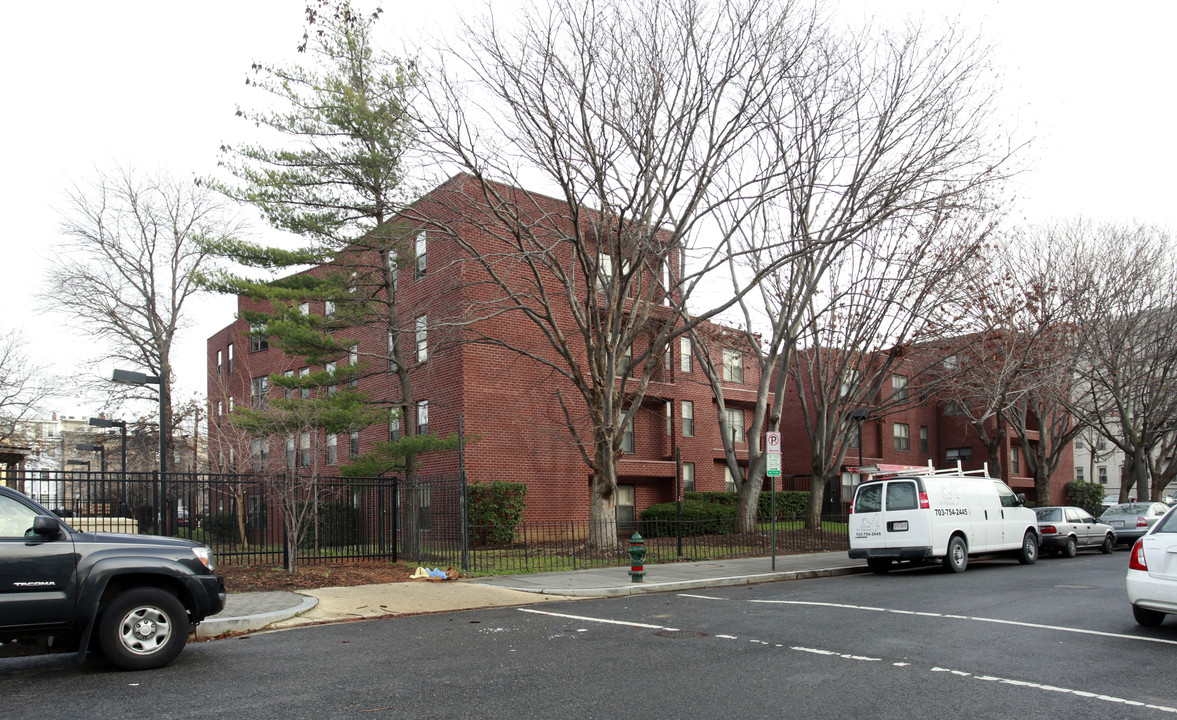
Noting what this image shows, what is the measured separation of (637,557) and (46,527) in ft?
32.0

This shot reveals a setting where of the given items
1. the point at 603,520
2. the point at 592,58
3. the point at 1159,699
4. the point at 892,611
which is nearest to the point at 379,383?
the point at 603,520

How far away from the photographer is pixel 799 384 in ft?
87.6

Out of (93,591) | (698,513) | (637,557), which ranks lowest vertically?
(698,513)

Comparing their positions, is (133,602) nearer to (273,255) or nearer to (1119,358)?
(273,255)

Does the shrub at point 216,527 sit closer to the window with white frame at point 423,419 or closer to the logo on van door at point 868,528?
the window with white frame at point 423,419

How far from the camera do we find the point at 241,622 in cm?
1034

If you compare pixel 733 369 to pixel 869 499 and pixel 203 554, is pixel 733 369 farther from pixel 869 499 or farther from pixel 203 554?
pixel 203 554

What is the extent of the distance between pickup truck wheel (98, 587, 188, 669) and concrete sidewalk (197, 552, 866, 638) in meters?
1.98

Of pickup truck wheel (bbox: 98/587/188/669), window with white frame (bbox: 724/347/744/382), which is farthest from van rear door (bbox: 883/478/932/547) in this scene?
window with white frame (bbox: 724/347/744/382)

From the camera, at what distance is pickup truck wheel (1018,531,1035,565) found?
63.7 feet

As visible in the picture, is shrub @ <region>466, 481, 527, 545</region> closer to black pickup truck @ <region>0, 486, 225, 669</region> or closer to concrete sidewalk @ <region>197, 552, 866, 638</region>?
concrete sidewalk @ <region>197, 552, 866, 638</region>

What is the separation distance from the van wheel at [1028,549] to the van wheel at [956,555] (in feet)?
8.96

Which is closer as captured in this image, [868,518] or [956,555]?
→ [956,555]

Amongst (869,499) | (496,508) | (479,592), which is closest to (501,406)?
(496,508)
